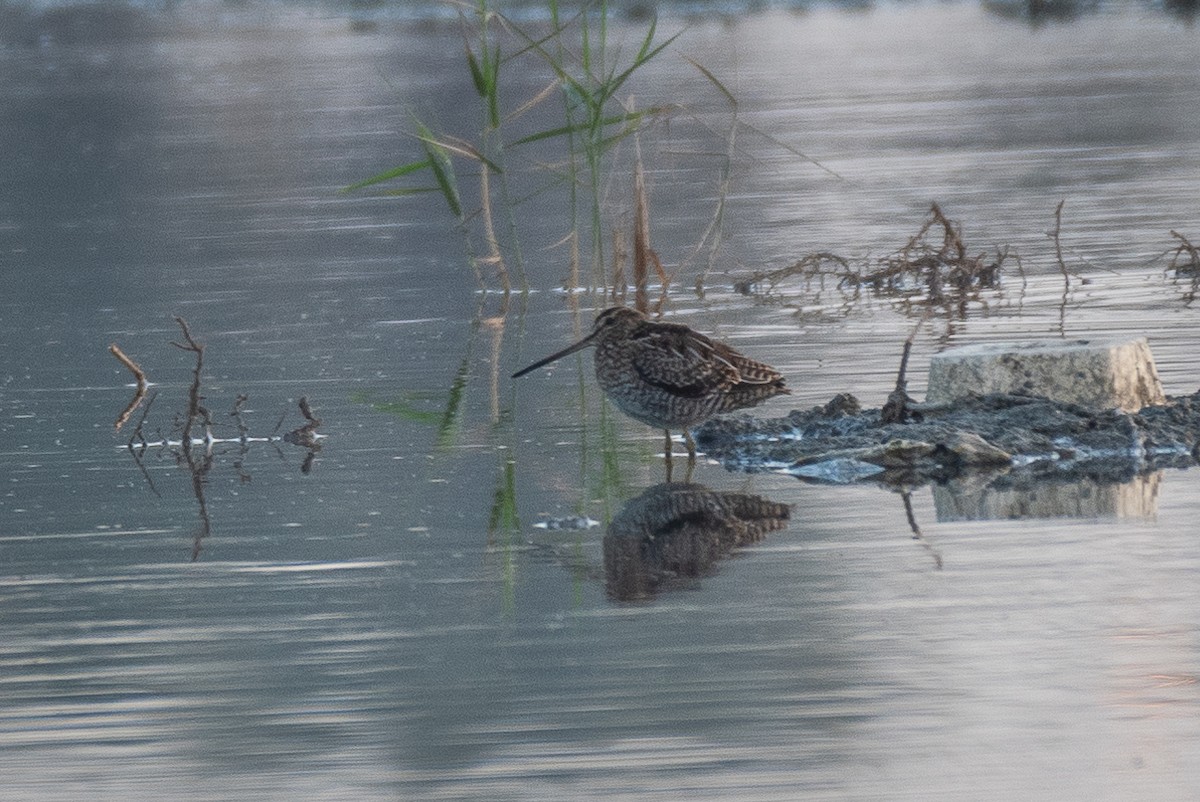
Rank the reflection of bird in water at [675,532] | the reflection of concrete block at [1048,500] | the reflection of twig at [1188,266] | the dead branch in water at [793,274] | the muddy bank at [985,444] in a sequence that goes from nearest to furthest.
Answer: the reflection of bird in water at [675,532] → the reflection of concrete block at [1048,500] → the muddy bank at [985,444] → the reflection of twig at [1188,266] → the dead branch in water at [793,274]

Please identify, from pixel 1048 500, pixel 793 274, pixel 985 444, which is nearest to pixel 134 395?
pixel 985 444

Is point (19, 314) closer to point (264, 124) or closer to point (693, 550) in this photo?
point (693, 550)

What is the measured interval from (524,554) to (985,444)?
6.77ft

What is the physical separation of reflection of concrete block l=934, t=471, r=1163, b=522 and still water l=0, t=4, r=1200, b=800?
0.04 meters

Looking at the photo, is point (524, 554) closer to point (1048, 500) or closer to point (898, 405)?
point (1048, 500)

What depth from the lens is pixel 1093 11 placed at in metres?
52.7

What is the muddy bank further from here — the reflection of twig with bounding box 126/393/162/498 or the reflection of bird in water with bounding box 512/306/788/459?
the reflection of twig with bounding box 126/393/162/498

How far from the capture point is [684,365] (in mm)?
9391

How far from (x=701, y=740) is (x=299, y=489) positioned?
3727 mm

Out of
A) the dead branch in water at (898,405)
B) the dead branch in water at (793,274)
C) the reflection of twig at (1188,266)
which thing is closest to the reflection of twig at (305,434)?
the dead branch in water at (898,405)

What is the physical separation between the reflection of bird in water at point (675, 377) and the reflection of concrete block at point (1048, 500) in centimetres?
123

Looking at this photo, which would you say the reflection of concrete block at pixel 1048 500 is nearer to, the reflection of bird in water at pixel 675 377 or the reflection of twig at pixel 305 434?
the reflection of bird in water at pixel 675 377

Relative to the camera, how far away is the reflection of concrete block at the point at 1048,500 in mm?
8031

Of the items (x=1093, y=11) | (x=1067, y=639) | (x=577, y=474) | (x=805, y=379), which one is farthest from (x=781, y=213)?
(x=1093, y=11)
